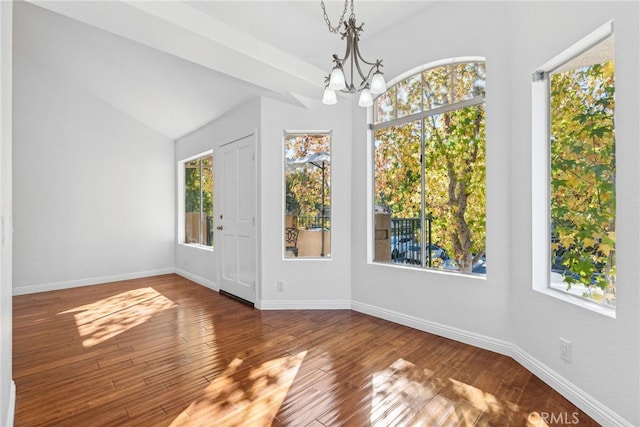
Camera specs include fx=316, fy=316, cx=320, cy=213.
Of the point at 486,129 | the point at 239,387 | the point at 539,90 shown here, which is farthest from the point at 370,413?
the point at 539,90

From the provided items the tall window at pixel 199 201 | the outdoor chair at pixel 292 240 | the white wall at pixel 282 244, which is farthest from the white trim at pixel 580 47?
the tall window at pixel 199 201

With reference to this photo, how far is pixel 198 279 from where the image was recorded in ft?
18.1

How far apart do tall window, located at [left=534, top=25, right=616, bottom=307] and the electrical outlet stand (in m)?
0.33

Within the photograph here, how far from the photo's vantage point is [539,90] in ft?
7.89

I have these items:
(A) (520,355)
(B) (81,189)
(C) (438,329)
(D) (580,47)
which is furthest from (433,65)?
(B) (81,189)

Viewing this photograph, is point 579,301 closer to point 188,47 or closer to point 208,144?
point 188,47

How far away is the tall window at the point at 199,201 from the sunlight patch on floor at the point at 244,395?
11.0 ft

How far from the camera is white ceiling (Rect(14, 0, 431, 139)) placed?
7.98 ft

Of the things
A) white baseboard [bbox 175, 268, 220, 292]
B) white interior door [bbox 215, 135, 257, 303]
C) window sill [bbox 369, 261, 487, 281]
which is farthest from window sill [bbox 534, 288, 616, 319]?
white baseboard [bbox 175, 268, 220, 292]

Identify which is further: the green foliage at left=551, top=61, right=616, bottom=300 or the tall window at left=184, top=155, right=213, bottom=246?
the tall window at left=184, top=155, right=213, bottom=246

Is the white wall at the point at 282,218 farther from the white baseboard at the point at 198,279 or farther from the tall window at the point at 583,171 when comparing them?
the tall window at the point at 583,171

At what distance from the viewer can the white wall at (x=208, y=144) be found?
4.25 m

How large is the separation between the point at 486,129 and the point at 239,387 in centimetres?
287

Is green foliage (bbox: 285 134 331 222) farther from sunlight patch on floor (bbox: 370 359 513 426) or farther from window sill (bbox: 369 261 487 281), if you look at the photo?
sunlight patch on floor (bbox: 370 359 513 426)
